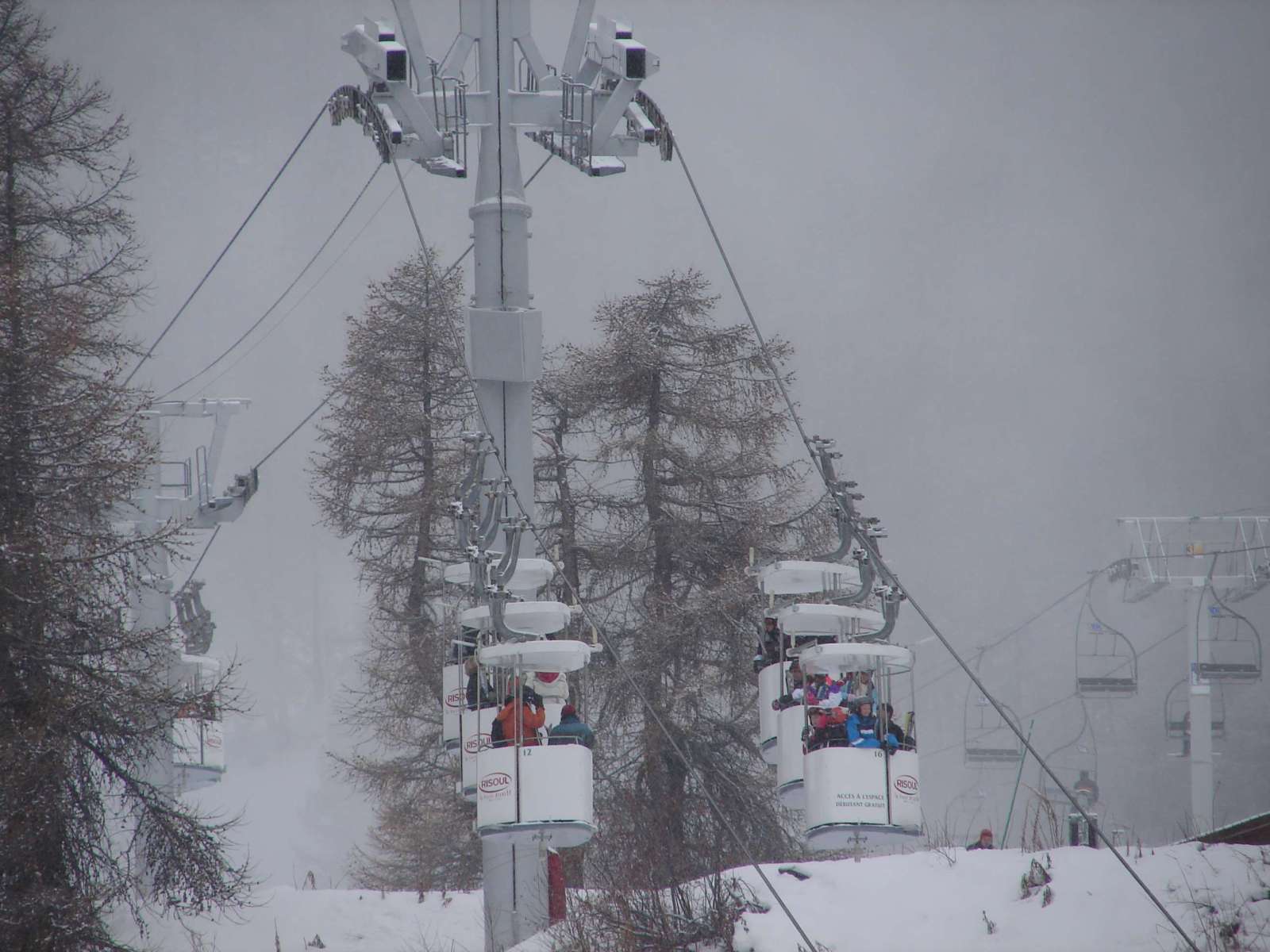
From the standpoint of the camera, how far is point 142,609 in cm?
Answer: 1831

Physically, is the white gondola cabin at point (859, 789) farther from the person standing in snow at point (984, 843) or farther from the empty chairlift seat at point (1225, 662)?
the empty chairlift seat at point (1225, 662)

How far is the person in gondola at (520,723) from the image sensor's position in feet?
37.6

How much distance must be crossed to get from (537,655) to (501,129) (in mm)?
4828

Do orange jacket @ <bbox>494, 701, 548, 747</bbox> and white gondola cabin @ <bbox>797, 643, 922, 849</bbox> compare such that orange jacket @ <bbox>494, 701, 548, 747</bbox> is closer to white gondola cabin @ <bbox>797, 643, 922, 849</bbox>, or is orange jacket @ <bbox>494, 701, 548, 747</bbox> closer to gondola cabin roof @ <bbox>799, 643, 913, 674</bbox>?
white gondola cabin @ <bbox>797, 643, 922, 849</bbox>

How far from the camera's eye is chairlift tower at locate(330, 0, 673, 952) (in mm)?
13391

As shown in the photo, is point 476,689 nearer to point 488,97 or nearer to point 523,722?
point 523,722

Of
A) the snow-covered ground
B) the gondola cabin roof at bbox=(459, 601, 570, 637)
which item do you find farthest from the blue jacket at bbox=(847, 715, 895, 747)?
the gondola cabin roof at bbox=(459, 601, 570, 637)

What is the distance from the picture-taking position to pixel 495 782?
11.4 meters

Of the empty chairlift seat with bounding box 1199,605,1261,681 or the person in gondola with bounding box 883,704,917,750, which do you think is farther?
the empty chairlift seat with bounding box 1199,605,1261,681

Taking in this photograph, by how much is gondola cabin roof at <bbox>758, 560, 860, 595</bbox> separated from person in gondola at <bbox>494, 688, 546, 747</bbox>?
282 cm

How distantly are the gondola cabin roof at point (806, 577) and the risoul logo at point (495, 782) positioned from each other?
336 centimetres

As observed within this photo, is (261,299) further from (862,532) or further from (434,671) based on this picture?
(862,532)

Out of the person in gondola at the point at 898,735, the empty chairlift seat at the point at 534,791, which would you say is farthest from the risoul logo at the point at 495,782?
the person in gondola at the point at 898,735

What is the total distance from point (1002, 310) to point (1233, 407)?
52.1 ft
